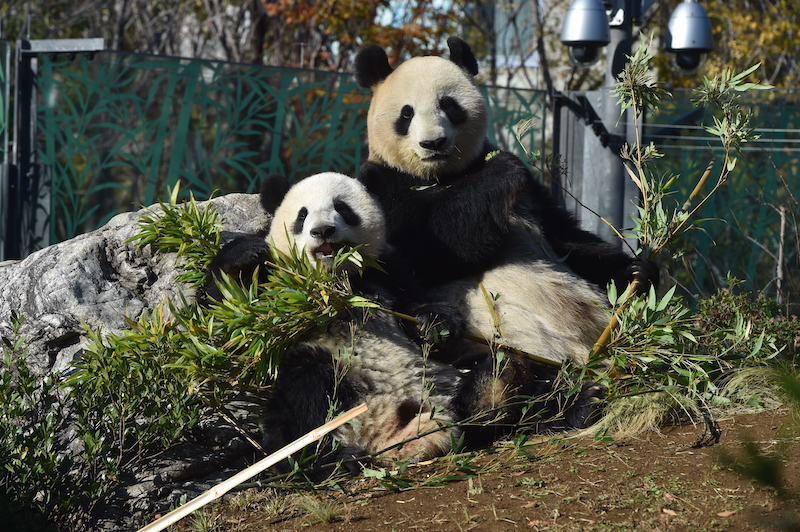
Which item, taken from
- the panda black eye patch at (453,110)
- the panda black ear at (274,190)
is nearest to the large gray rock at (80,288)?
the panda black ear at (274,190)

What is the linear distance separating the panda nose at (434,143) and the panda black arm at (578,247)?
57 centimetres

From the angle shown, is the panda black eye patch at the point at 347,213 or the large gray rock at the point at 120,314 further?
the panda black eye patch at the point at 347,213

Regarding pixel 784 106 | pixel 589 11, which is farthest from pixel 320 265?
pixel 784 106

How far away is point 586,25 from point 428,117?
298 centimetres

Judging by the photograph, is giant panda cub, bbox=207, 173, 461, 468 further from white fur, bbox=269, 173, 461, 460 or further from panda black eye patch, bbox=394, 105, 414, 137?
panda black eye patch, bbox=394, 105, 414, 137

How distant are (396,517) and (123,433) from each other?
1.01 meters

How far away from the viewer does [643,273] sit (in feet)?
11.4

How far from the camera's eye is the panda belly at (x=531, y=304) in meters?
3.30

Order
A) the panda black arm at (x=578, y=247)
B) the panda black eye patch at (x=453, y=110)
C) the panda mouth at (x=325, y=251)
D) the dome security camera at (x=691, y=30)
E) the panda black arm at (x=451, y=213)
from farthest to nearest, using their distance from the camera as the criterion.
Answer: the dome security camera at (x=691, y=30) < the panda black arm at (x=578, y=247) < the panda black eye patch at (x=453, y=110) < the panda black arm at (x=451, y=213) < the panda mouth at (x=325, y=251)

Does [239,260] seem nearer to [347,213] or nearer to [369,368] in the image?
[347,213]

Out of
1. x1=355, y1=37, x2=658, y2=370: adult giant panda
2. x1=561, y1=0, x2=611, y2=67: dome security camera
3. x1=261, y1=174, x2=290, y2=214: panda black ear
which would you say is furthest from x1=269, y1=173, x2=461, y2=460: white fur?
x1=561, y1=0, x2=611, y2=67: dome security camera

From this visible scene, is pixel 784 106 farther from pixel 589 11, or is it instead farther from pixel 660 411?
pixel 660 411

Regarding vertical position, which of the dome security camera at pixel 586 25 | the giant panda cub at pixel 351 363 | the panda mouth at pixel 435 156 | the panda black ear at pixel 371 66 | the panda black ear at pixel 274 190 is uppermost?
the dome security camera at pixel 586 25

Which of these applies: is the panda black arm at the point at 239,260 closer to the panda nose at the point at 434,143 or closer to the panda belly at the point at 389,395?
the panda belly at the point at 389,395
